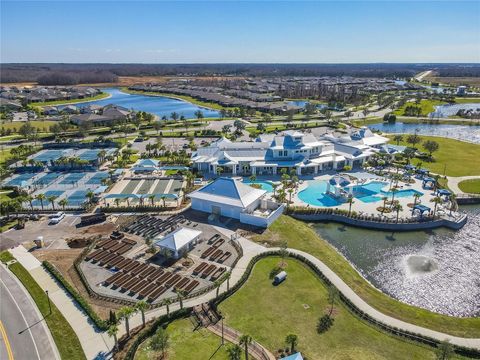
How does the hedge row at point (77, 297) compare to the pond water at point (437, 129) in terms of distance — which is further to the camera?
the pond water at point (437, 129)

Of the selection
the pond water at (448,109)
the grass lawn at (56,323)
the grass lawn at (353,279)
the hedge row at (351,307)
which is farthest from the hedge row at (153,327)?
the pond water at (448,109)

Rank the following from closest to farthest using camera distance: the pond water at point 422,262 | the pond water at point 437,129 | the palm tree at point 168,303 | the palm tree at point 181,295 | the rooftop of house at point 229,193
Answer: the palm tree at point 168,303 < the palm tree at point 181,295 < the pond water at point 422,262 < the rooftop of house at point 229,193 < the pond water at point 437,129

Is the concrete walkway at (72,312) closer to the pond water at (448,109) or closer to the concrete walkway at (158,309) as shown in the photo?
the concrete walkway at (158,309)

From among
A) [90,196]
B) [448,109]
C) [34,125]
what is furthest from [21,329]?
[448,109]

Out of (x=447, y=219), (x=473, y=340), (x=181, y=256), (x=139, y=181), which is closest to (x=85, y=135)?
(x=139, y=181)

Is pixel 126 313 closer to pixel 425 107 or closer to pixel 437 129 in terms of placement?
pixel 437 129

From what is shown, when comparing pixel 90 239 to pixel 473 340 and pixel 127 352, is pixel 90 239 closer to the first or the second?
pixel 127 352

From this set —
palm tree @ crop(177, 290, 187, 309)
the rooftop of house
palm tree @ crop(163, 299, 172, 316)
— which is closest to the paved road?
palm tree @ crop(163, 299, 172, 316)
